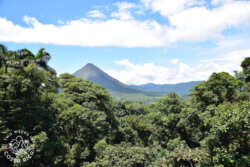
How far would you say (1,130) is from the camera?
8617 millimetres

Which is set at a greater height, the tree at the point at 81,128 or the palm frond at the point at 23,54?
the palm frond at the point at 23,54

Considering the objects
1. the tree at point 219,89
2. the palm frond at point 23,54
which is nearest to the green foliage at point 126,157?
the tree at point 219,89

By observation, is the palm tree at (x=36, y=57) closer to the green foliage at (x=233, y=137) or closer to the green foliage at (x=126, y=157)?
the green foliage at (x=126, y=157)

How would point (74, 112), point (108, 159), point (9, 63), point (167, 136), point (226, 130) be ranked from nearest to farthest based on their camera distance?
point (226, 130) < point (9, 63) < point (108, 159) < point (74, 112) < point (167, 136)

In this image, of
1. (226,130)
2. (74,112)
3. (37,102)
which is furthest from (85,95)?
(226,130)

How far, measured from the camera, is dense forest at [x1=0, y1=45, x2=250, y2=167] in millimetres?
8761

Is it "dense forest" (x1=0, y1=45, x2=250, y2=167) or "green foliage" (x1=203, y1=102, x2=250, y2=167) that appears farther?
"dense forest" (x1=0, y1=45, x2=250, y2=167)

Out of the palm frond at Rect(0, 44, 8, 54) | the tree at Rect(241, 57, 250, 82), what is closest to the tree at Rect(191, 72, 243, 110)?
the tree at Rect(241, 57, 250, 82)

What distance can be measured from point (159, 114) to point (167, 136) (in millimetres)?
2376

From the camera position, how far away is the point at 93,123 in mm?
15602

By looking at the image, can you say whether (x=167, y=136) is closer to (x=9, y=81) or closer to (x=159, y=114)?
(x=159, y=114)

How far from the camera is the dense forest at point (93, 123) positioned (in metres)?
8.76

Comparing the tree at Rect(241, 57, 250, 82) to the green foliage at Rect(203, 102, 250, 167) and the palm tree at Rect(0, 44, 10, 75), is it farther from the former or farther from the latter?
the palm tree at Rect(0, 44, 10, 75)

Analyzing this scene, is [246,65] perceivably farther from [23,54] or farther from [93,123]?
[23,54]
